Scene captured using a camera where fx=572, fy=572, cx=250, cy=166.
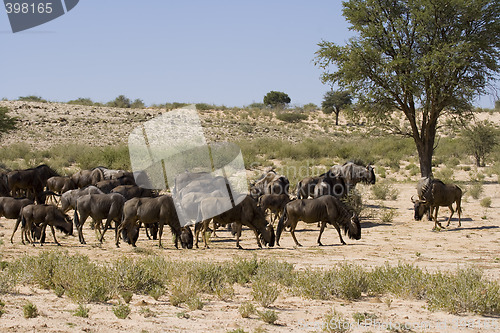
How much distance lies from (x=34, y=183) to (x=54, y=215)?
10041mm

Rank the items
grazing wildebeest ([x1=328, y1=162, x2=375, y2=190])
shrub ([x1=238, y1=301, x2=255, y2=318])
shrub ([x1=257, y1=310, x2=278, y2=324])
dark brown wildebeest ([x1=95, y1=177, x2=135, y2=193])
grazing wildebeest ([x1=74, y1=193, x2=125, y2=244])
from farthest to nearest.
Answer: grazing wildebeest ([x1=328, y1=162, x2=375, y2=190]), dark brown wildebeest ([x1=95, y1=177, x2=135, y2=193]), grazing wildebeest ([x1=74, y1=193, x2=125, y2=244]), shrub ([x1=238, y1=301, x2=255, y2=318]), shrub ([x1=257, y1=310, x2=278, y2=324])

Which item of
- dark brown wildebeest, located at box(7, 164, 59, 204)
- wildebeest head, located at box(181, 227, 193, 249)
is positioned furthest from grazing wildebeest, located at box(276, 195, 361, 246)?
dark brown wildebeest, located at box(7, 164, 59, 204)

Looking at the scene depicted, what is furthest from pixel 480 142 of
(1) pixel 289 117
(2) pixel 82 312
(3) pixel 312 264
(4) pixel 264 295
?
(2) pixel 82 312

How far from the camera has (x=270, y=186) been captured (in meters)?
22.3

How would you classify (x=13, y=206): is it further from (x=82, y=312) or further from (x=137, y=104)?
(x=137, y=104)

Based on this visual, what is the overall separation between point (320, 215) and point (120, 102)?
62769 millimetres

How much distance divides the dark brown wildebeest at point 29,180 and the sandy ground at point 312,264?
4424 mm

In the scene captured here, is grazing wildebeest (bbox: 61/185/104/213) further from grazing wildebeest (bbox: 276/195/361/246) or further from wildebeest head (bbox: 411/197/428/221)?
wildebeest head (bbox: 411/197/428/221)

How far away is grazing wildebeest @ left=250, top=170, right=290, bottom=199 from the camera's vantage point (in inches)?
870

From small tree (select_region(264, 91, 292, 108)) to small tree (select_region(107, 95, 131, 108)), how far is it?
22.8 metres

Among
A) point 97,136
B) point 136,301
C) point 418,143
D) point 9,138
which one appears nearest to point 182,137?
point 97,136

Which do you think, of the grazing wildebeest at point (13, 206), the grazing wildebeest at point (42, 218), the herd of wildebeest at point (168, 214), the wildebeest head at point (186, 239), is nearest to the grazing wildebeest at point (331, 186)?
the herd of wildebeest at point (168, 214)

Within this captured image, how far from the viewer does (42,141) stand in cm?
4572

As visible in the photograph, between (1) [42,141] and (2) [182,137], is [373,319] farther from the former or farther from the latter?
(1) [42,141]
